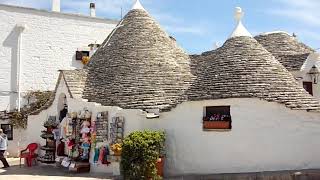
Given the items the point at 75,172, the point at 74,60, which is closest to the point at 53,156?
the point at 75,172

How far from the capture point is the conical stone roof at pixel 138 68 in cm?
1647

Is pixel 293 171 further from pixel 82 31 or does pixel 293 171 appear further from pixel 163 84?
pixel 82 31

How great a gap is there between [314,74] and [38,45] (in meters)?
15.7

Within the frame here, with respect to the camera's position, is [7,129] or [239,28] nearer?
[239,28]

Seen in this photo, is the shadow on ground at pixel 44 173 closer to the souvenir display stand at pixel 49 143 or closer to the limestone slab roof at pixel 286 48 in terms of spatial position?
the souvenir display stand at pixel 49 143

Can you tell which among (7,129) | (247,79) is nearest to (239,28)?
(247,79)

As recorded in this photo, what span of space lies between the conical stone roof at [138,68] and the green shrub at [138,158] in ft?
7.70

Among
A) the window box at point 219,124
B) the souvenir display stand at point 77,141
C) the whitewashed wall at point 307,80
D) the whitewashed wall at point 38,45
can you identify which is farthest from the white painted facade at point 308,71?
the whitewashed wall at point 38,45

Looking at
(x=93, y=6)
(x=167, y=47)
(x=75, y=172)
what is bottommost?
(x=75, y=172)

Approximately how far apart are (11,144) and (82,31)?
8548mm

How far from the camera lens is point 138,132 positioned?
13.6m

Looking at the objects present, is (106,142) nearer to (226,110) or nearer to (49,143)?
(49,143)

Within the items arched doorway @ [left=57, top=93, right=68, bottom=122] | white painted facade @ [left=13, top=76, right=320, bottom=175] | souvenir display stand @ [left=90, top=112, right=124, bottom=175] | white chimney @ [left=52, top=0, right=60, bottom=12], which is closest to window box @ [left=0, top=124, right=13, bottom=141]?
arched doorway @ [left=57, top=93, right=68, bottom=122]

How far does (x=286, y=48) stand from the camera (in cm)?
2062
